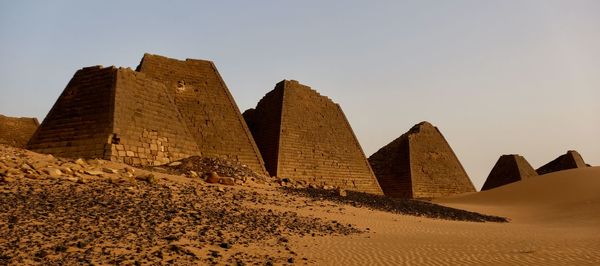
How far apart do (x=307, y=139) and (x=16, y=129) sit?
15.7 metres

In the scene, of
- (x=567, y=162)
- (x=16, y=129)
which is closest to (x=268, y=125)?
(x=16, y=129)

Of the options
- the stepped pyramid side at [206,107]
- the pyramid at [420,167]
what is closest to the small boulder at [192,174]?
the stepped pyramid side at [206,107]

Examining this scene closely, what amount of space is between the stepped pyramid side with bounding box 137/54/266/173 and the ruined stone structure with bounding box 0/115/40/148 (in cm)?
963

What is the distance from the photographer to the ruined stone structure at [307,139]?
890 inches

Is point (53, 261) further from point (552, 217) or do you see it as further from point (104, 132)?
point (552, 217)

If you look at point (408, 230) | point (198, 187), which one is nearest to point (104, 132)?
point (198, 187)

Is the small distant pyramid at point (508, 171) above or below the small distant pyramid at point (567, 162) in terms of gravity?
below

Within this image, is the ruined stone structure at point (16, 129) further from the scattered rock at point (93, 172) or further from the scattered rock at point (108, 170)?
the scattered rock at point (93, 172)

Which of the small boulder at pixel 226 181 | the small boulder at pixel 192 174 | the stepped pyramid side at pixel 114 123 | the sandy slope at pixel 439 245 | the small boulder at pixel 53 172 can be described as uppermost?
the stepped pyramid side at pixel 114 123

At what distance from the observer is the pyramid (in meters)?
30.3

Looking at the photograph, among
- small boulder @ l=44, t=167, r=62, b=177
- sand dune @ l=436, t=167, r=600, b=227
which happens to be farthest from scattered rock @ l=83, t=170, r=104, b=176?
sand dune @ l=436, t=167, r=600, b=227

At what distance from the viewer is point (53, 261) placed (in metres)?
4.88

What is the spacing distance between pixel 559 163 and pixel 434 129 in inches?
495

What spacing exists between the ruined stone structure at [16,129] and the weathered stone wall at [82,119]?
10.4 m
